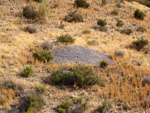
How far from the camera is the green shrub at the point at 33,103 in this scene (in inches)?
242

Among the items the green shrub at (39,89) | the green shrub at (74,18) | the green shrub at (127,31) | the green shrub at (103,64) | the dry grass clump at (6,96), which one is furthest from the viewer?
the green shrub at (74,18)

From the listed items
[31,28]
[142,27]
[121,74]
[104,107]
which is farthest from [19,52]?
[142,27]

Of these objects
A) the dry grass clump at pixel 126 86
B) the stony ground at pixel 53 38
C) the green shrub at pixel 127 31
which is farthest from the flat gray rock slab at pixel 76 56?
the green shrub at pixel 127 31

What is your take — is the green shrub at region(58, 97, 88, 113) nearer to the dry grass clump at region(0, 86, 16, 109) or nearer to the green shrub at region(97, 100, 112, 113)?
the green shrub at region(97, 100, 112, 113)

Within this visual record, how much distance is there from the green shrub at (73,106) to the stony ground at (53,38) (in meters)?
0.28

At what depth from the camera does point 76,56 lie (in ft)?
34.2

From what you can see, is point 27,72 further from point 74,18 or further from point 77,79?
point 74,18

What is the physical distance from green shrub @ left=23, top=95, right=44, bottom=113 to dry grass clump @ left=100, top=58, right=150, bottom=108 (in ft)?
7.73

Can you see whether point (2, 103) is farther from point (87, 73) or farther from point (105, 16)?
point (105, 16)

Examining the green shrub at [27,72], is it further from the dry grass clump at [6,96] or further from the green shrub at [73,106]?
the green shrub at [73,106]

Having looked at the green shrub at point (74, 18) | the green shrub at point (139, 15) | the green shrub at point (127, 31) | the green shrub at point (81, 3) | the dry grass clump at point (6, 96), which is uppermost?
the green shrub at point (81, 3)

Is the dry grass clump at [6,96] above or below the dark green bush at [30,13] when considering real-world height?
below

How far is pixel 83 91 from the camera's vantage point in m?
7.52

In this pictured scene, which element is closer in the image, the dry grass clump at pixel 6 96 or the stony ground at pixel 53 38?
the dry grass clump at pixel 6 96
